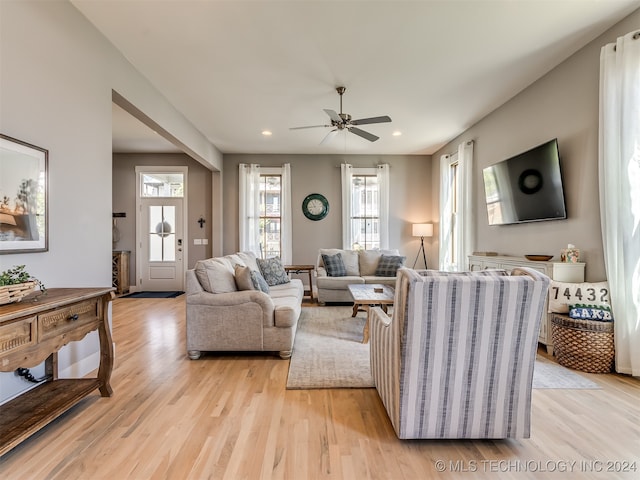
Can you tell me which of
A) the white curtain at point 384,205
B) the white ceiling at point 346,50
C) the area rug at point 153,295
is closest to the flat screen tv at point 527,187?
the white ceiling at point 346,50

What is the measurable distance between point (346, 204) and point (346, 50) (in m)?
3.79


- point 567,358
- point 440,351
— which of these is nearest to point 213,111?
point 440,351

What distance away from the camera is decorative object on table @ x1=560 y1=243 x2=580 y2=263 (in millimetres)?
2949

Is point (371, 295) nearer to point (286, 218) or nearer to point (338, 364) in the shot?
point (338, 364)

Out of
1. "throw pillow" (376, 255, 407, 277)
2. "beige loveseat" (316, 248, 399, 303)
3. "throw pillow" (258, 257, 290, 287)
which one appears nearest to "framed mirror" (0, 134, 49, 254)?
"throw pillow" (258, 257, 290, 287)

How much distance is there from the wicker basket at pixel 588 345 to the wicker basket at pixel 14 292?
3873mm

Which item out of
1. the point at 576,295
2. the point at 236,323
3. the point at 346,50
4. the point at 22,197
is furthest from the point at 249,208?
the point at 576,295

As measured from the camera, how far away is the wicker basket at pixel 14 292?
153 cm

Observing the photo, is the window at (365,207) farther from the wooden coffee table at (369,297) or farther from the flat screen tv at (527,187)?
the wooden coffee table at (369,297)

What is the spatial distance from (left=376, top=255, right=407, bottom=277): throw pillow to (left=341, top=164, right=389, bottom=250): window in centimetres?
110

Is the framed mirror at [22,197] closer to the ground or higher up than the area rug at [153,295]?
higher up

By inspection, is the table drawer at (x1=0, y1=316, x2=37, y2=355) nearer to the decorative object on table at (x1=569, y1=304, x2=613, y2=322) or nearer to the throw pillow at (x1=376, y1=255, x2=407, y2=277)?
the decorative object on table at (x1=569, y1=304, x2=613, y2=322)

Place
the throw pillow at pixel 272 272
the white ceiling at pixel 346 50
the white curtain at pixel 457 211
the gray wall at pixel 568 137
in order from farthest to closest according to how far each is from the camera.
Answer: the white curtain at pixel 457 211
the throw pillow at pixel 272 272
the gray wall at pixel 568 137
the white ceiling at pixel 346 50

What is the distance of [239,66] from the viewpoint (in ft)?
10.6
